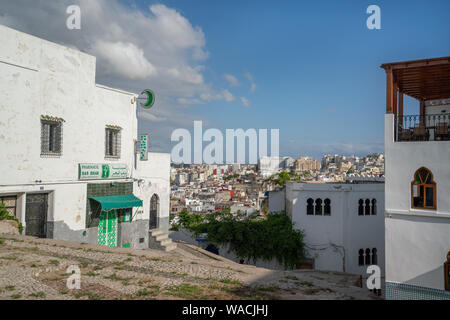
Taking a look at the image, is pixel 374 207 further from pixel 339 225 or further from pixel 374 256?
pixel 374 256

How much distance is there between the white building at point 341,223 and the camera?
17.7 metres

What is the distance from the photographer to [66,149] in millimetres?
12797

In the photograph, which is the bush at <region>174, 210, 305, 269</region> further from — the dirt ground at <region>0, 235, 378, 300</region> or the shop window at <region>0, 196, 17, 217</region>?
the shop window at <region>0, 196, 17, 217</region>

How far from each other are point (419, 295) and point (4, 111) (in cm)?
1445

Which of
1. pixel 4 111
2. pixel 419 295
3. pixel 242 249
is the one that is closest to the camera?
pixel 419 295

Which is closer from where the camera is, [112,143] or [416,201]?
[416,201]

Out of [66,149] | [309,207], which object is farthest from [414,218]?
[66,149]

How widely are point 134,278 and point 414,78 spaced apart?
11160mm

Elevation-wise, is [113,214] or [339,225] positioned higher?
[113,214]

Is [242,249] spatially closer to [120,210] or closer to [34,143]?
[120,210]
